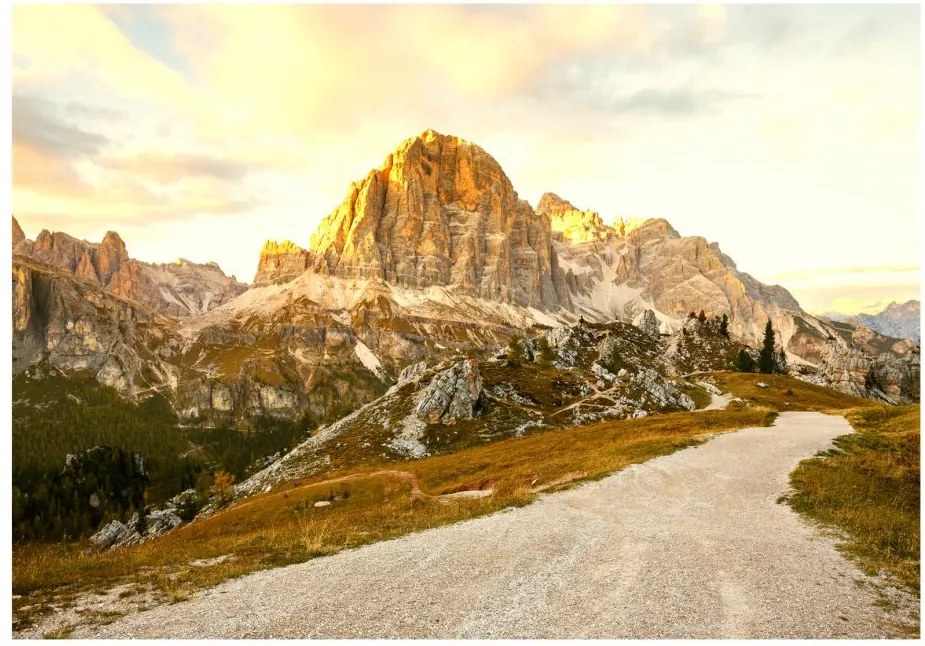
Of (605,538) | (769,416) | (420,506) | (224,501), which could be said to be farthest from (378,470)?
(605,538)

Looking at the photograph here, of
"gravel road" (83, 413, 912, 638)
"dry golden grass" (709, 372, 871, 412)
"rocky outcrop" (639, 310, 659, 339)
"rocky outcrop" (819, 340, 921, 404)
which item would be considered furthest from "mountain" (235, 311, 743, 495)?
"gravel road" (83, 413, 912, 638)

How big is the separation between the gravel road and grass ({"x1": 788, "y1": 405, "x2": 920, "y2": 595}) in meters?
1.49

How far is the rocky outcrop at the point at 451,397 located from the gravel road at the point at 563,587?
70501mm

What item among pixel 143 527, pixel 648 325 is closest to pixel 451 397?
pixel 143 527

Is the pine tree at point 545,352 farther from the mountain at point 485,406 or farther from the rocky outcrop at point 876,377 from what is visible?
the rocky outcrop at point 876,377

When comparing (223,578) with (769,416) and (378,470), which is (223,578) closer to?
(378,470)

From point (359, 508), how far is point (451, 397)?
48.1 m

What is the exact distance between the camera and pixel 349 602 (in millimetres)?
15727

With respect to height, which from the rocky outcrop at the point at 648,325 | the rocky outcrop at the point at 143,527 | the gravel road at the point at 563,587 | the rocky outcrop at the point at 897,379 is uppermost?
the rocky outcrop at the point at 648,325

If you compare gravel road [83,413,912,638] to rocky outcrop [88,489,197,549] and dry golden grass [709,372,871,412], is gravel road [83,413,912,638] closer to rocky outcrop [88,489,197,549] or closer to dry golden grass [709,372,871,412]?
dry golden grass [709,372,871,412]

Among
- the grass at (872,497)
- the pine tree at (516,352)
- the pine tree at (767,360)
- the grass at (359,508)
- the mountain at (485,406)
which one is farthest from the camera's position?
the pine tree at (767,360)

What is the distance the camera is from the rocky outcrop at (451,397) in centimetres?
9712

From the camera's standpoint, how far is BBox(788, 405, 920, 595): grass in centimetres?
2047

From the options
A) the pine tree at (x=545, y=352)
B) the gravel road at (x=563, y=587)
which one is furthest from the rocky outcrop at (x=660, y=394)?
the gravel road at (x=563, y=587)
